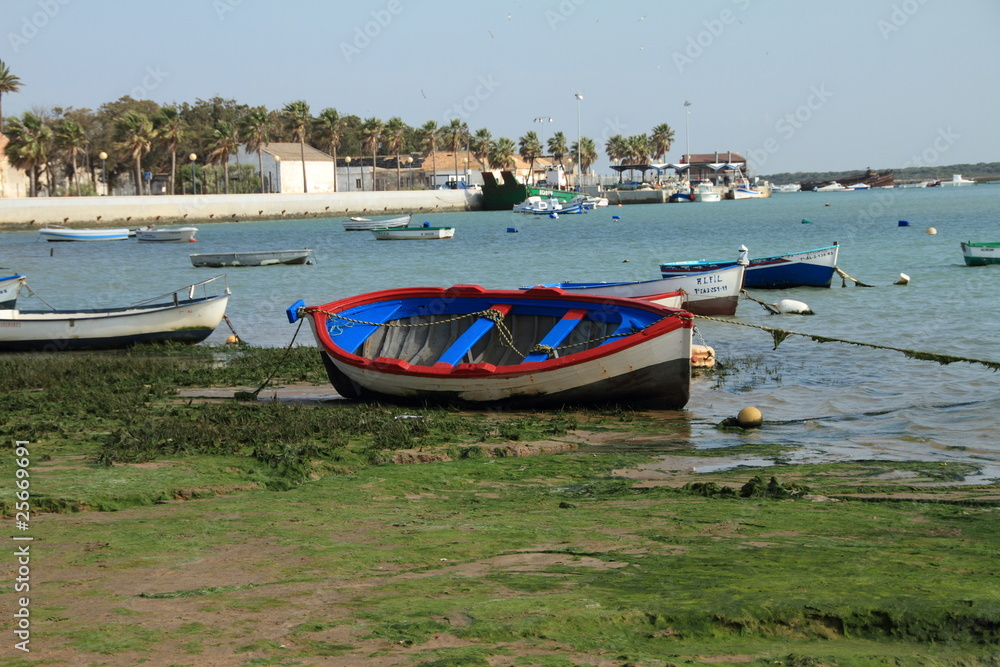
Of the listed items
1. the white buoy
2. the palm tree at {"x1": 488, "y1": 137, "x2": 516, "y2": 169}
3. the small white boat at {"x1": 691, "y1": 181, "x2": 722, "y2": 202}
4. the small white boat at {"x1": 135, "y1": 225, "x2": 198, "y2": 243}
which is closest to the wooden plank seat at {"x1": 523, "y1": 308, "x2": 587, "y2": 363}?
the white buoy

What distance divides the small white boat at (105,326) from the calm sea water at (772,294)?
86.7 inches

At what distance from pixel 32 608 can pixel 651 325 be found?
28.4 ft

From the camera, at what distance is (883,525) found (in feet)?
22.3

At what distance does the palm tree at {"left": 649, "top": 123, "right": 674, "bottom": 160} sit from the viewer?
186750 millimetres

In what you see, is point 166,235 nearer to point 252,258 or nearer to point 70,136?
point 252,258

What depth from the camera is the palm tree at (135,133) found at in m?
93.2

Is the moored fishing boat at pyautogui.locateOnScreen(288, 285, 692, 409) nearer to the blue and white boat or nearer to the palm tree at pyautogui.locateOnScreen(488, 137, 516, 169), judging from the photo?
the blue and white boat

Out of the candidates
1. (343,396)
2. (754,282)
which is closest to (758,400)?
(343,396)

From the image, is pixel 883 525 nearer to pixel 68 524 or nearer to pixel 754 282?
pixel 68 524

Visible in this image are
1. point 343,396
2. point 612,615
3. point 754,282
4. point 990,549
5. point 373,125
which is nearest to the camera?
point 612,615

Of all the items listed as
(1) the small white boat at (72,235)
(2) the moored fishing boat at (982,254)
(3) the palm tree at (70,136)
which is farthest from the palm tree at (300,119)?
(2) the moored fishing boat at (982,254)

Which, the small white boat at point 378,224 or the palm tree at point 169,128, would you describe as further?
the palm tree at point 169,128

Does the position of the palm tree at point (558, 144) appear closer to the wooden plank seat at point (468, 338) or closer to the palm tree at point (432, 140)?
the palm tree at point (432, 140)

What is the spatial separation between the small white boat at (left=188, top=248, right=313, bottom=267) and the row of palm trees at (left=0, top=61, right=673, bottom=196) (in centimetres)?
4625
